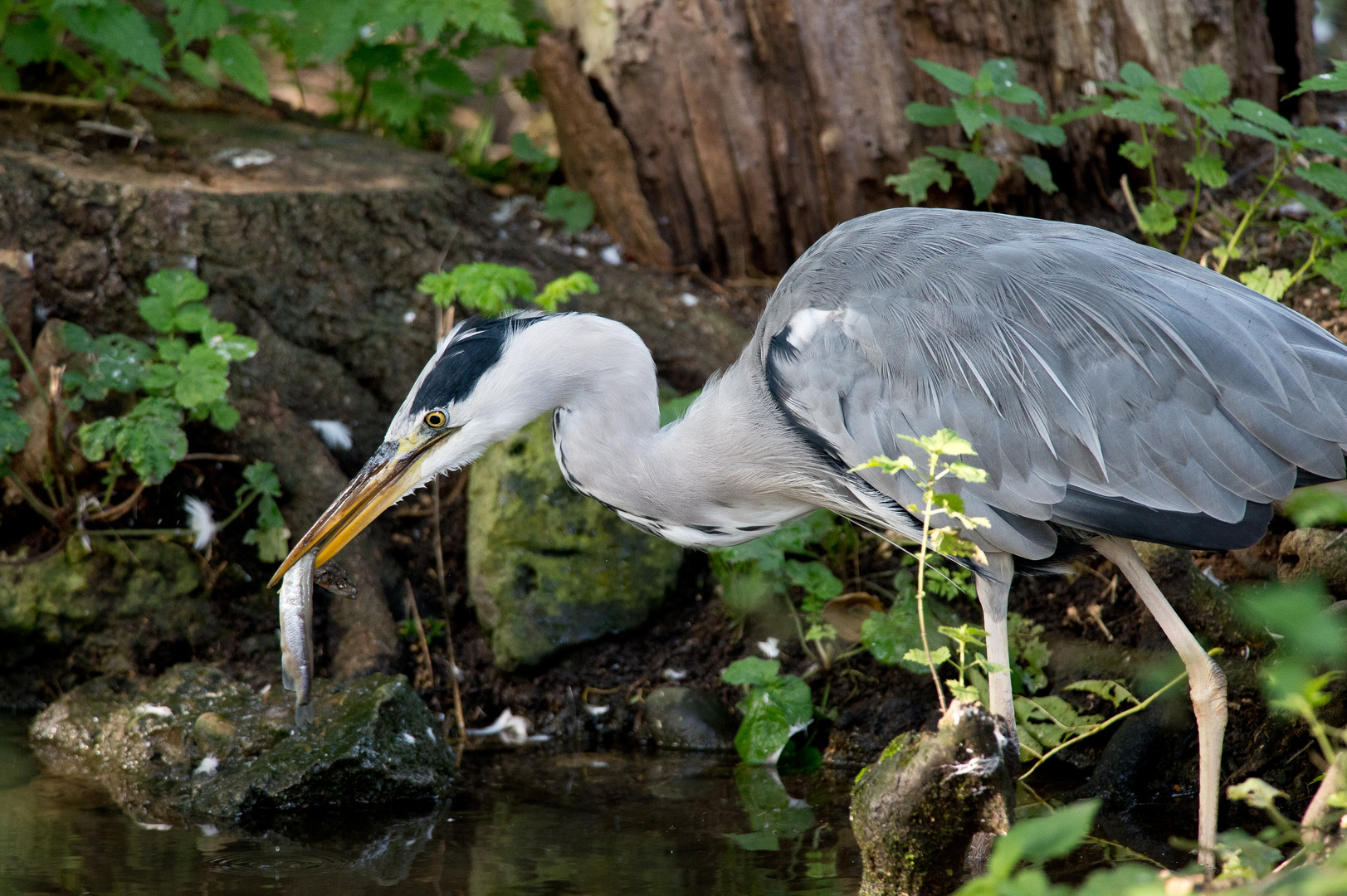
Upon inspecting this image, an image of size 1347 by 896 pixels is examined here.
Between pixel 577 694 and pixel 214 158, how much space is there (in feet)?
9.02

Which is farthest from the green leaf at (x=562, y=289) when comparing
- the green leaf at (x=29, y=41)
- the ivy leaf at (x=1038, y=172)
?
the green leaf at (x=29, y=41)

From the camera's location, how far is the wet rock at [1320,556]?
340 centimetres

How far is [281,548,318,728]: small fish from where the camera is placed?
3.02 meters

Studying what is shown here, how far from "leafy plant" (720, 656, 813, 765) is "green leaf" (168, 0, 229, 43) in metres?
3.16

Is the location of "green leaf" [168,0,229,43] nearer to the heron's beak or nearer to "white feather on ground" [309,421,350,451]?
"white feather on ground" [309,421,350,451]

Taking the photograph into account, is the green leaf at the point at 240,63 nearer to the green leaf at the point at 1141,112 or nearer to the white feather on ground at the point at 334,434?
the white feather on ground at the point at 334,434

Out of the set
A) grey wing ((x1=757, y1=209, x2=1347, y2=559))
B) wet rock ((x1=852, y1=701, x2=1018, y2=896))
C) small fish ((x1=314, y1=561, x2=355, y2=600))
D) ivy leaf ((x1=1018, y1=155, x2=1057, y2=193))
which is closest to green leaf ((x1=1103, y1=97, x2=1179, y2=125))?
ivy leaf ((x1=1018, y1=155, x2=1057, y2=193))

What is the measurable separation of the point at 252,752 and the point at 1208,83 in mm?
3725

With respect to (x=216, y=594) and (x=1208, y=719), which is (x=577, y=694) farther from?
(x=1208, y=719)

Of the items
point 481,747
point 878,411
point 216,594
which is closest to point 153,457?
point 216,594

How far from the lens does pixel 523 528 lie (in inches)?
174

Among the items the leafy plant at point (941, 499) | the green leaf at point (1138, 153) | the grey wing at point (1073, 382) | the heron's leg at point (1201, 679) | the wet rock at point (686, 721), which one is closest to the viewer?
the leafy plant at point (941, 499)

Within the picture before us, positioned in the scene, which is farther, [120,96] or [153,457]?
[120,96]

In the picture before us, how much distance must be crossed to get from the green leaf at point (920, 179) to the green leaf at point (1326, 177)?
1.24 meters
